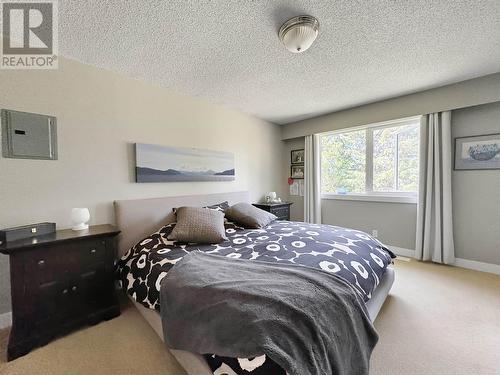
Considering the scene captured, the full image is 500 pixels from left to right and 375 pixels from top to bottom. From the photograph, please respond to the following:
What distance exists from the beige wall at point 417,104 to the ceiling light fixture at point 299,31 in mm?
2159

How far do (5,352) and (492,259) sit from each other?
4.86 metres

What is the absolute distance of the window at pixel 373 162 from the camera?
3.21 metres

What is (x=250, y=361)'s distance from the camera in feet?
2.63

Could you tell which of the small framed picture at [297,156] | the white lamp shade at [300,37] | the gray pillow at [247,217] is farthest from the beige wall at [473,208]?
the white lamp shade at [300,37]

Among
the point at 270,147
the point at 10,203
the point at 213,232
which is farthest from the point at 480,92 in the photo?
the point at 10,203

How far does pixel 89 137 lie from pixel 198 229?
1.44 meters

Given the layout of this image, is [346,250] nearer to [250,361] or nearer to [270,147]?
[250,361]

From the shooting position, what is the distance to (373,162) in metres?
3.52

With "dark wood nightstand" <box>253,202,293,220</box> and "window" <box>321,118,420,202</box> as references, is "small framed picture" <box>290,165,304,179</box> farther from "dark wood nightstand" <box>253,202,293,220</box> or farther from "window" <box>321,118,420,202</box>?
"dark wood nightstand" <box>253,202,293,220</box>

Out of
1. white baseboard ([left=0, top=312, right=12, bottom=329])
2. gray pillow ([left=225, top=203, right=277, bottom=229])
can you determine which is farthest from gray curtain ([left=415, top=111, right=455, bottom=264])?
white baseboard ([left=0, top=312, right=12, bottom=329])

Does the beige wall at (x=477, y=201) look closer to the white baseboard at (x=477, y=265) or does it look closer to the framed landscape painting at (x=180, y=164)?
the white baseboard at (x=477, y=265)

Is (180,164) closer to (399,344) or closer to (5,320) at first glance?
(5,320)

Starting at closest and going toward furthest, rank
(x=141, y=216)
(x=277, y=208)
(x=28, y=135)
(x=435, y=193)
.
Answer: (x=28, y=135), (x=141, y=216), (x=435, y=193), (x=277, y=208)

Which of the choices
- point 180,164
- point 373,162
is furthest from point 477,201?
point 180,164
